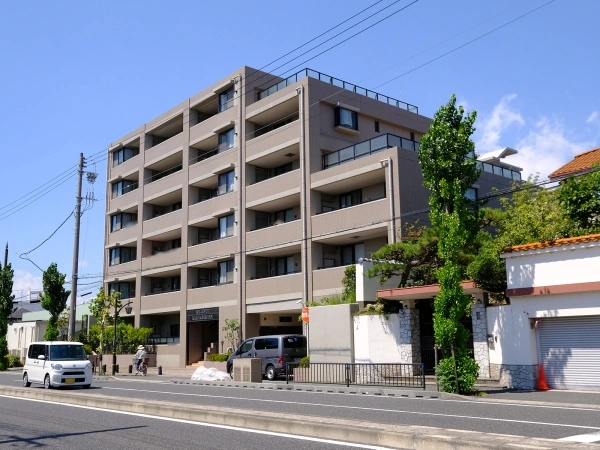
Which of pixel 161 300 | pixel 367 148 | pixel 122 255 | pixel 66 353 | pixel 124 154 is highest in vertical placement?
pixel 124 154

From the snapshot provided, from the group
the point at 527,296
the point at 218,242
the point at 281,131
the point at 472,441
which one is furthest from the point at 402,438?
the point at 218,242

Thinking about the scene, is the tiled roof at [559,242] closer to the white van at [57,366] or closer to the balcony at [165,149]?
the white van at [57,366]

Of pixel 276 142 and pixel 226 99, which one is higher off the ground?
pixel 226 99

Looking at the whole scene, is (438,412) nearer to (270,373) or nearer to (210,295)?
(270,373)

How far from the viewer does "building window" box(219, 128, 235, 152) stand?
44156 mm

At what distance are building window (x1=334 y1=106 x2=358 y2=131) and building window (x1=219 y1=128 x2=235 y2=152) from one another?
871 centimetres

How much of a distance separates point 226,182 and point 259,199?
187 inches

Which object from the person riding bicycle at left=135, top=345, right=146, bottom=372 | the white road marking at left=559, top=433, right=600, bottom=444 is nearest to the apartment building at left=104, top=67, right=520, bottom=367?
the person riding bicycle at left=135, top=345, right=146, bottom=372

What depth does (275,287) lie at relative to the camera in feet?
126

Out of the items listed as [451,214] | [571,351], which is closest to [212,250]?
[451,214]

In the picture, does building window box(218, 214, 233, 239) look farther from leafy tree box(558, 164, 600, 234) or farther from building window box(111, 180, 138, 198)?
leafy tree box(558, 164, 600, 234)

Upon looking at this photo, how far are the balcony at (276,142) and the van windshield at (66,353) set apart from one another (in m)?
17.6

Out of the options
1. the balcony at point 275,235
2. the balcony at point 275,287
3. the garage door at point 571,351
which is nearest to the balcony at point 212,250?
the balcony at point 275,235

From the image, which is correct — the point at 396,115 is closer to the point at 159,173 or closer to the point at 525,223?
the point at 525,223
